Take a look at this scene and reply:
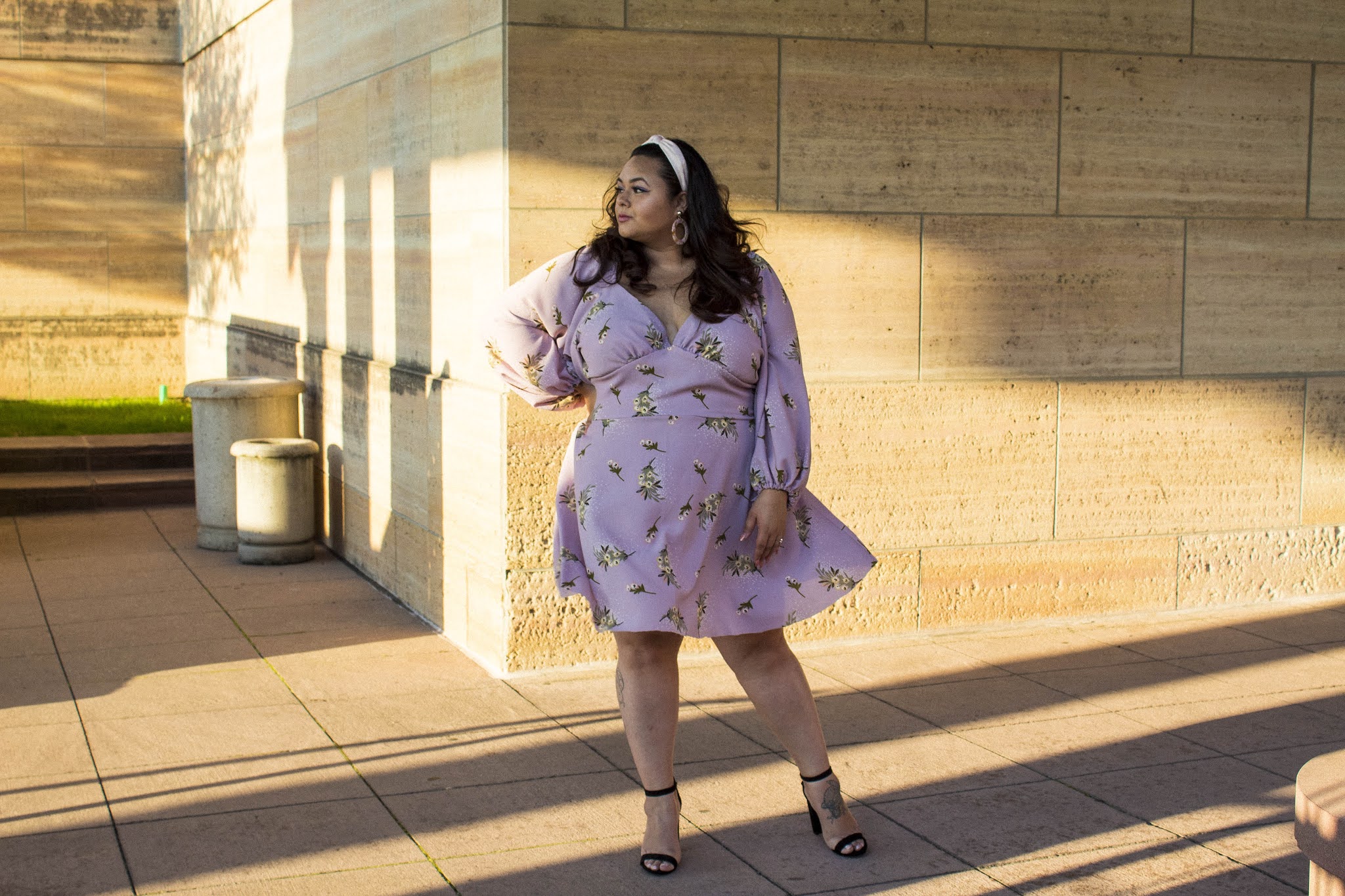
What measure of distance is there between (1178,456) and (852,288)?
6.15 feet

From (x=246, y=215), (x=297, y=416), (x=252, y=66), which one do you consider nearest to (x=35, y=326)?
(x=246, y=215)

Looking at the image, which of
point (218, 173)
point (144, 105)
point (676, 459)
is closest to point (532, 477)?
point (676, 459)

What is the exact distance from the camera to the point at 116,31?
15.4m

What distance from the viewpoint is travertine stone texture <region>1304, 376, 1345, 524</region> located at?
7.55 meters

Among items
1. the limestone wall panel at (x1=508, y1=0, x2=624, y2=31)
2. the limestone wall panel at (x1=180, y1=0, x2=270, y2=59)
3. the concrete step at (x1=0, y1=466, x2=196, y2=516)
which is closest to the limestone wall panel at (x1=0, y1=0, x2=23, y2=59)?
the limestone wall panel at (x1=180, y1=0, x2=270, y2=59)

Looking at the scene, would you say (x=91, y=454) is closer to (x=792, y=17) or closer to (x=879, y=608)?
(x=879, y=608)

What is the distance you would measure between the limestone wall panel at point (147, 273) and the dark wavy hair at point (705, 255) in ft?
41.4

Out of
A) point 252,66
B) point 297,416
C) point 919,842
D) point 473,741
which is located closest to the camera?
point 919,842

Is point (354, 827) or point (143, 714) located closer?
point (354, 827)

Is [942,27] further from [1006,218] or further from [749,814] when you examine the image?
[749,814]

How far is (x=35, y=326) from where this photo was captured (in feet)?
49.8

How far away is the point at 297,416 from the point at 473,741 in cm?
445

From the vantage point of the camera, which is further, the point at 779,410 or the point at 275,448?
the point at 275,448

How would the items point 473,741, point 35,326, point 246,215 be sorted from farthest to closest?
point 35,326
point 246,215
point 473,741
